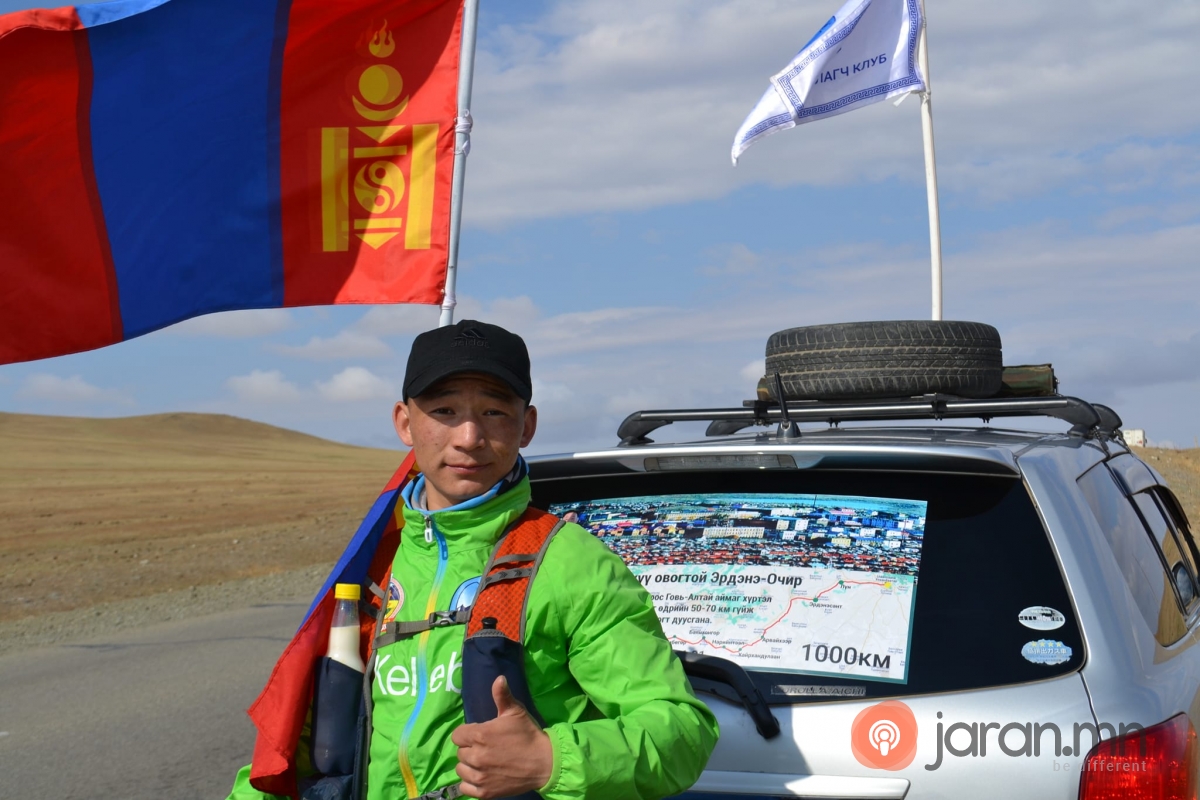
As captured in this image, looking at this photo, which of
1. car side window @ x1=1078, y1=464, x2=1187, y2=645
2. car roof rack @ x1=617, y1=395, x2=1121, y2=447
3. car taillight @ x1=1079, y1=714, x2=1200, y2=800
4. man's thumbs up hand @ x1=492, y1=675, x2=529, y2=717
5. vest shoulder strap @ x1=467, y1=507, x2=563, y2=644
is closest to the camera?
man's thumbs up hand @ x1=492, y1=675, x2=529, y2=717

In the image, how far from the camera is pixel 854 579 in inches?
118

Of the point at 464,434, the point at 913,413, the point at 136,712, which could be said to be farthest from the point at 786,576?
the point at 136,712

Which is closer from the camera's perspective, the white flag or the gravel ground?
the gravel ground

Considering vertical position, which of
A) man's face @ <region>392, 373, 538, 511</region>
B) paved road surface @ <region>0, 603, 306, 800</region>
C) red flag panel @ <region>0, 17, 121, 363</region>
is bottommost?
paved road surface @ <region>0, 603, 306, 800</region>

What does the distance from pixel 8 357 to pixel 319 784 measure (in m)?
3.41

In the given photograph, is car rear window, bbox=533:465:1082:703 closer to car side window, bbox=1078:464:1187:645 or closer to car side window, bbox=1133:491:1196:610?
car side window, bbox=1078:464:1187:645

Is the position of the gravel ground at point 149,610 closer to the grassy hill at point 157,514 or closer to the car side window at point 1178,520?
the grassy hill at point 157,514

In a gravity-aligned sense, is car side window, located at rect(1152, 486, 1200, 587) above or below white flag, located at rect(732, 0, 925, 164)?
below

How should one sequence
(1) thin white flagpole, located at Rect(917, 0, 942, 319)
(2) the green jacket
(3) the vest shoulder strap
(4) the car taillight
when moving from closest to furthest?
(2) the green jacket
(3) the vest shoulder strap
(4) the car taillight
(1) thin white flagpole, located at Rect(917, 0, 942, 319)

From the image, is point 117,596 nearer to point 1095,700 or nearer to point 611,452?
point 611,452

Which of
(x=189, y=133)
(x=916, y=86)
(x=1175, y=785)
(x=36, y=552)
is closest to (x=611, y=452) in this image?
(x=1175, y=785)

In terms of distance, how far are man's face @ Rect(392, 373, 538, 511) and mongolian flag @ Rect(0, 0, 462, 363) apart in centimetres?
258

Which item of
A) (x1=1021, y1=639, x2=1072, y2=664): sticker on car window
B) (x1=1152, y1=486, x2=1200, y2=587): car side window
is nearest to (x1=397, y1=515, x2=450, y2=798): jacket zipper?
(x1=1021, y1=639, x2=1072, y2=664): sticker on car window

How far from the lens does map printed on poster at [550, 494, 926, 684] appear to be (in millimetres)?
2881
